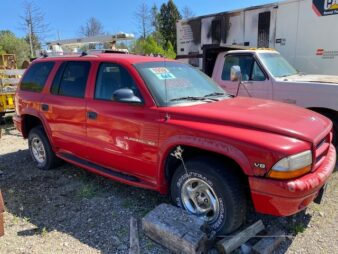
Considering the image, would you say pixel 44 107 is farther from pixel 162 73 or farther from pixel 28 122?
pixel 162 73

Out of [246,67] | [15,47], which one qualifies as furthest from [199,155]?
[15,47]

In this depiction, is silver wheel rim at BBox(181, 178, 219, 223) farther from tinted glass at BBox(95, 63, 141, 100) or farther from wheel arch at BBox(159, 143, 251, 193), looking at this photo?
tinted glass at BBox(95, 63, 141, 100)

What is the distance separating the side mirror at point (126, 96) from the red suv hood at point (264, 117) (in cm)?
41

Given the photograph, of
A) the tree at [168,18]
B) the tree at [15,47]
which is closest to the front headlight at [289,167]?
the tree at [15,47]

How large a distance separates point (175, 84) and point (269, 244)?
6.54ft

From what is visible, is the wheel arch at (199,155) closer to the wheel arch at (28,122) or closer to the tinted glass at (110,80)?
the tinted glass at (110,80)

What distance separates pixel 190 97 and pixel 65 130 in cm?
200

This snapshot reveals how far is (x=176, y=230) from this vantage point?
306 cm

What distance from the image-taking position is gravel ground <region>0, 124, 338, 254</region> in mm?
3330

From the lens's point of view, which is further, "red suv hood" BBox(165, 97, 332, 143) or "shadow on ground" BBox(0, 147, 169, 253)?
"shadow on ground" BBox(0, 147, 169, 253)

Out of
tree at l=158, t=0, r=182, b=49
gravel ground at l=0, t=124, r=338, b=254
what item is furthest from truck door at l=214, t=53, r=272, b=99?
tree at l=158, t=0, r=182, b=49

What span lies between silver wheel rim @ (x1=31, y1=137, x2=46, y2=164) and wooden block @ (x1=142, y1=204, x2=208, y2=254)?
284cm

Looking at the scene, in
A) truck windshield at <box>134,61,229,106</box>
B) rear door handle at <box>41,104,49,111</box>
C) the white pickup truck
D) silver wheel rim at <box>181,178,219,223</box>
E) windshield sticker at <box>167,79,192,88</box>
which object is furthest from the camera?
the white pickup truck

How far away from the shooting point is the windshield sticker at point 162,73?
3.92m
